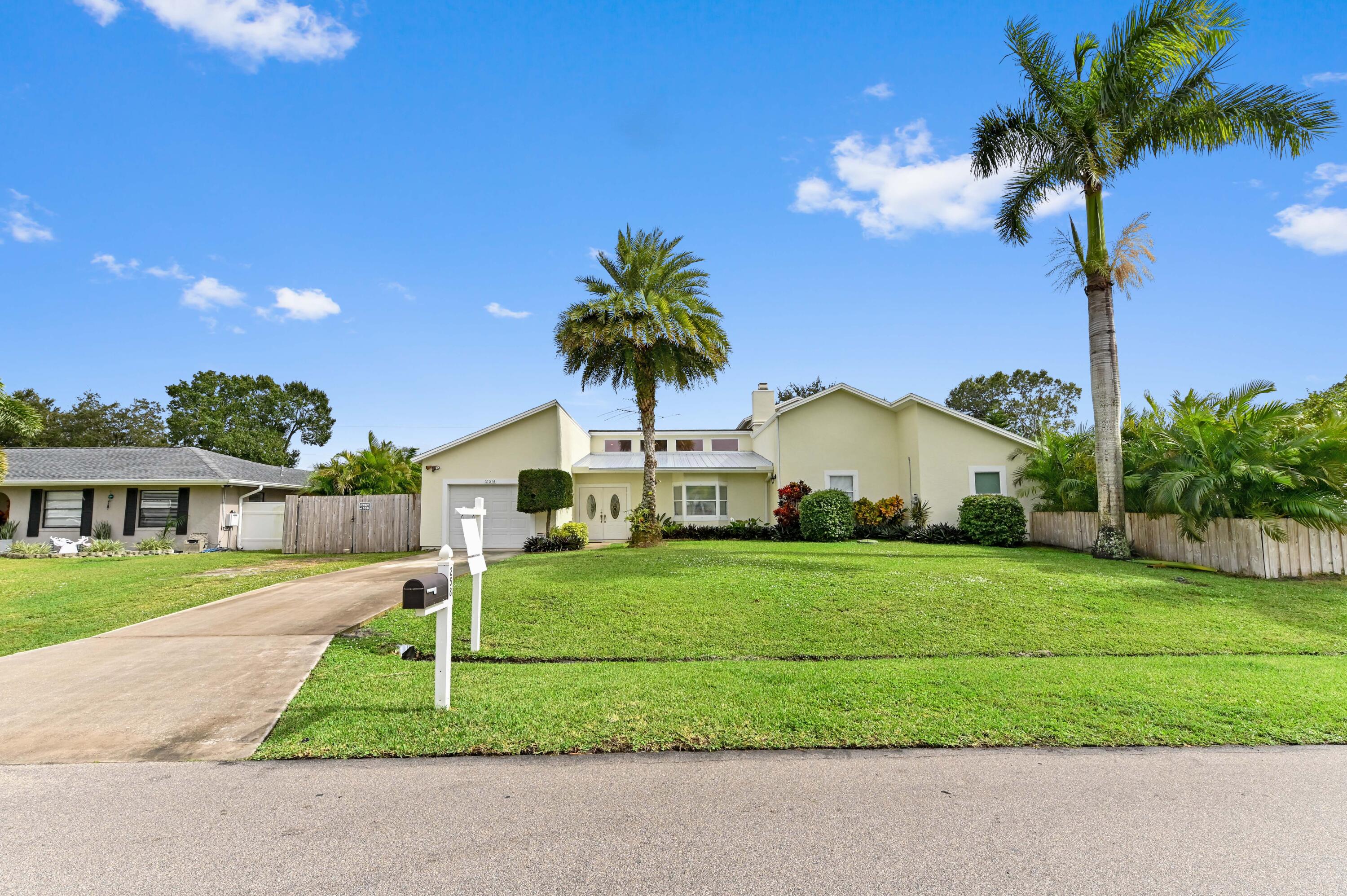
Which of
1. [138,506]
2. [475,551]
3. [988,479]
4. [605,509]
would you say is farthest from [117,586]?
[988,479]

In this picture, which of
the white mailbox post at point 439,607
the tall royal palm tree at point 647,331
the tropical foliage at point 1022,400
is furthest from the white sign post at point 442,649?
the tropical foliage at point 1022,400

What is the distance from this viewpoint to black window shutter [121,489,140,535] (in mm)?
22188

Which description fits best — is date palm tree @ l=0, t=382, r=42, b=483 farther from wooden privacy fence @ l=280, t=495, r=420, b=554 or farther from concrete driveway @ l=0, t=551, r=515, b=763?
concrete driveway @ l=0, t=551, r=515, b=763

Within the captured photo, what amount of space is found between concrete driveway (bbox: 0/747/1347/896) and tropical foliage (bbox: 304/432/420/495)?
19.6m

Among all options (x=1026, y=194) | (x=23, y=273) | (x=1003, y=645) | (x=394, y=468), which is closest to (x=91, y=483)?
(x=23, y=273)

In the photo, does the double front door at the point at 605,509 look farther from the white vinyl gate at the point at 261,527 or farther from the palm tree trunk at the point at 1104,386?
the palm tree trunk at the point at 1104,386

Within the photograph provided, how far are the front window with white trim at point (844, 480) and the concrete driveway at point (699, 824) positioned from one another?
1708 cm

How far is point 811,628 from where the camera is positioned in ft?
26.5

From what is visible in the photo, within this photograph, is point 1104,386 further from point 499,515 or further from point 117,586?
point 117,586

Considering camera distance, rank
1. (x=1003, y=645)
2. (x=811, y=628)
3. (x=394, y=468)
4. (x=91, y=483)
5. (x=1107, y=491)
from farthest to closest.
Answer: (x=394, y=468), (x=91, y=483), (x=1107, y=491), (x=811, y=628), (x=1003, y=645)

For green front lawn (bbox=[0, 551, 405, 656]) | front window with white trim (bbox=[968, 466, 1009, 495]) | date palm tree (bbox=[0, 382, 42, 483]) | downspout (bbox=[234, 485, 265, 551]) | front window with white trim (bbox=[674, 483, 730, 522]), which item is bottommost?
green front lawn (bbox=[0, 551, 405, 656])

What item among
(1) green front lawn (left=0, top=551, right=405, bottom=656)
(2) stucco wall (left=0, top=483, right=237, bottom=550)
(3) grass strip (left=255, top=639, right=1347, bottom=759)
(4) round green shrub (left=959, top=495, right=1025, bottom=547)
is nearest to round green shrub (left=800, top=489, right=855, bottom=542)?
(4) round green shrub (left=959, top=495, right=1025, bottom=547)

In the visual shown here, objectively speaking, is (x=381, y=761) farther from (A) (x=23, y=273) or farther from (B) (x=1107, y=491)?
(A) (x=23, y=273)

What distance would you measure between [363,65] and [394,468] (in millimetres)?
14529
